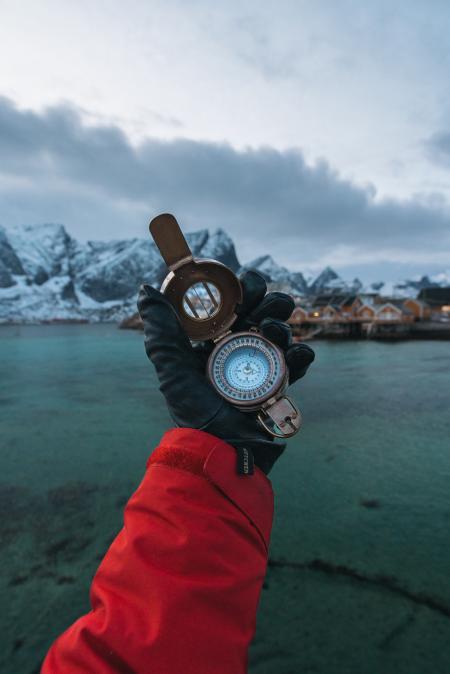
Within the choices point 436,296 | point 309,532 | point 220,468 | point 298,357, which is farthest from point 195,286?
point 436,296

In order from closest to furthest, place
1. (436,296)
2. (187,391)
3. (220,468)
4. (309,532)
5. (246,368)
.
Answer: (220,468), (187,391), (246,368), (309,532), (436,296)

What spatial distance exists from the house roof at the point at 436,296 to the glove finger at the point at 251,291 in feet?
346

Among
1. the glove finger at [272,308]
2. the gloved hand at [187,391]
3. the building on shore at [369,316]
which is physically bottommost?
the building on shore at [369,316]

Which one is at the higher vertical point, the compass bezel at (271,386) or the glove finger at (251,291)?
the glove finger at (251,291)

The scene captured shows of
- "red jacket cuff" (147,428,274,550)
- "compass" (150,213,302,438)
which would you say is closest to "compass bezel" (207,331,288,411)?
"compass" (150,213,302,438)

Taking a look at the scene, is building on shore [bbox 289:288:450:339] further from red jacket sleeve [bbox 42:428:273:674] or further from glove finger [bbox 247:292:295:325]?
red jacket sleeve [bbox 42:428:273:674]

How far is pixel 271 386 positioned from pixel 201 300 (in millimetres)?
803

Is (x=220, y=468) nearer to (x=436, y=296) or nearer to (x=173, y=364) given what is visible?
(x=173, y=364)

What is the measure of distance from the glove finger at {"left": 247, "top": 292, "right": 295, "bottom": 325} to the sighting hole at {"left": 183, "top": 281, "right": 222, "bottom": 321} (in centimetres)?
31

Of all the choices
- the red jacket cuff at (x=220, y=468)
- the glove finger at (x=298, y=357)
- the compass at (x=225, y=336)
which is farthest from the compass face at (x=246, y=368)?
the red jacket cuff at (x=220, y=468)

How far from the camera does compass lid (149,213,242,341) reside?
8.34ft

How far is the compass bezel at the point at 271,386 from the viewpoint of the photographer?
8.07 ft

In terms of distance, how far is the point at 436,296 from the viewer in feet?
318

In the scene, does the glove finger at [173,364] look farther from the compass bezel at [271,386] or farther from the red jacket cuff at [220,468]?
the red jacket cuff at [220,468]
